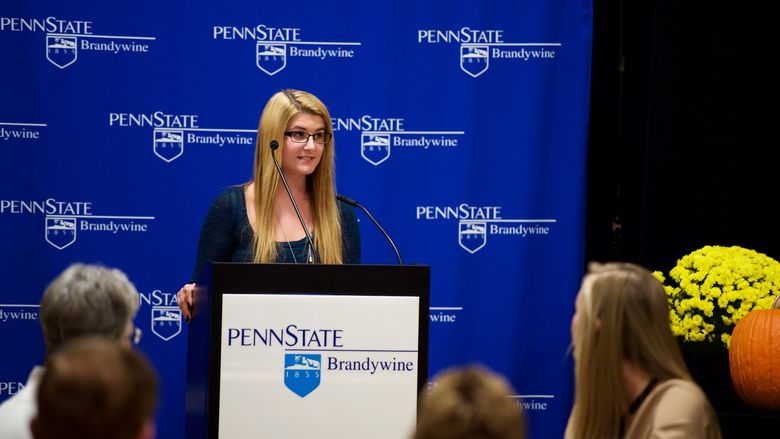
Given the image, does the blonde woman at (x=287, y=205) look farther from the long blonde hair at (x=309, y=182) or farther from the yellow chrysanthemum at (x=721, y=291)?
the yellow chrysanthemum at (x=721, y=291)

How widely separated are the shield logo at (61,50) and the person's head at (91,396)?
4084mm

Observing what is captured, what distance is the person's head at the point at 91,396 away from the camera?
1.63 m

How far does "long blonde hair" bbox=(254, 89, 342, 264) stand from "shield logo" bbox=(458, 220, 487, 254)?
1560mm

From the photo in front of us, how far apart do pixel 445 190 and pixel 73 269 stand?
10.6 ft

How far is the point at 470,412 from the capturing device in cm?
159

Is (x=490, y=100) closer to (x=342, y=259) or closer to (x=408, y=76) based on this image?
(x=408, y=76)

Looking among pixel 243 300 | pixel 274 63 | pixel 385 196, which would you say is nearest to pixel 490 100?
pixel 385 196

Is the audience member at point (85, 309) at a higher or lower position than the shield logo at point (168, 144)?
lower

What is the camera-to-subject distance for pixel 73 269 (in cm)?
256

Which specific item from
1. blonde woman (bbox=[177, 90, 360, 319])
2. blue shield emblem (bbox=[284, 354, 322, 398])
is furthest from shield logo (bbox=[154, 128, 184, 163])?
blue shield emblem (bbox=[284, 354, 322, 398])

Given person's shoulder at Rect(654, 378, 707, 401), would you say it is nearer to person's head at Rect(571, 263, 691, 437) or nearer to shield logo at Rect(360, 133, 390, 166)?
person's head at Rect(571, 263, 691, 437)

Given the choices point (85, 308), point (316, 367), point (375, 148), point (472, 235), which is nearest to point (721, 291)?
point (472, 235)

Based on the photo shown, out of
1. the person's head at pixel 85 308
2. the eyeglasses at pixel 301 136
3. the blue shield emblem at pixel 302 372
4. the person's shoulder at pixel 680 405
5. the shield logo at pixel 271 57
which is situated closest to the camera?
the person's head at pixel 85 308

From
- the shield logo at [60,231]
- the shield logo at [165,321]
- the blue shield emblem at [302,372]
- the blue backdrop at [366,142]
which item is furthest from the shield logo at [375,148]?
the blue shield emblem at [302,372]
